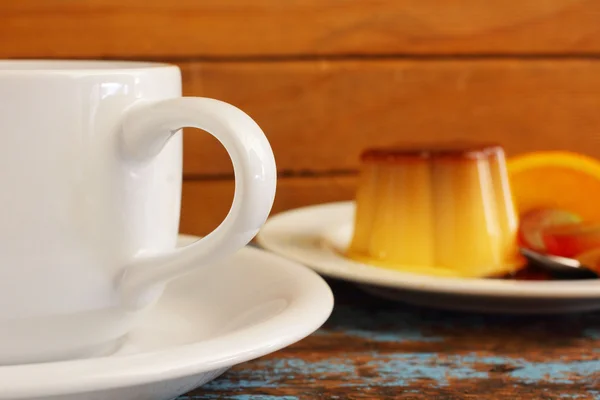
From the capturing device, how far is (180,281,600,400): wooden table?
16.8 inches

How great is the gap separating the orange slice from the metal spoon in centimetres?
9

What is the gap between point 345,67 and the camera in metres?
0.95

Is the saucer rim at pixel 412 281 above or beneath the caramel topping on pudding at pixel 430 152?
beneath

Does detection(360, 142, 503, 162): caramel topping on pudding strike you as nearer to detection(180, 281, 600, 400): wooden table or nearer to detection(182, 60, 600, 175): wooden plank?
detection(180, 281, 600, 400): wooden table

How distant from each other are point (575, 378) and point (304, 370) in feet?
0.57

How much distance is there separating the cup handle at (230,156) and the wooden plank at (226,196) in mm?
539

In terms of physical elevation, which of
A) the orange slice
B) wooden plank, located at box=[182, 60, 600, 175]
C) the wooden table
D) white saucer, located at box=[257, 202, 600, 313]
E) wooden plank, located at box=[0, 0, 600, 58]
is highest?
wooden plank, located at box=[0, 0, 600, 58]

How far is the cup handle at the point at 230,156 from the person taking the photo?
381 mm

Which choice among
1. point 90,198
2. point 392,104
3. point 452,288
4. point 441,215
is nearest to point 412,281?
point 452,288

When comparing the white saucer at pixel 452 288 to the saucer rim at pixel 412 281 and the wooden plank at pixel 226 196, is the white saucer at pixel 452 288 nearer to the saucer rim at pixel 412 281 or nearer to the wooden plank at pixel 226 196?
the saucer rim at pixel 412 281

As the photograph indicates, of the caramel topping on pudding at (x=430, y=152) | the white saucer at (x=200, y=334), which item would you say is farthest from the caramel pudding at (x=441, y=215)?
the white saucer at (x=200, y=334)

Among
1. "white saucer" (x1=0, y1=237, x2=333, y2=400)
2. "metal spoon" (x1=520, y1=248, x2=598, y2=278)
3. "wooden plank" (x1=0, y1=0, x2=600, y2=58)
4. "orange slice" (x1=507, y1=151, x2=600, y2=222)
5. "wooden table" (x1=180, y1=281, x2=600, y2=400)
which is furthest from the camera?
"wooden plank" (x1=0, y1=0, x2=600, y2=58)

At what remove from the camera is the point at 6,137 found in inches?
14.8

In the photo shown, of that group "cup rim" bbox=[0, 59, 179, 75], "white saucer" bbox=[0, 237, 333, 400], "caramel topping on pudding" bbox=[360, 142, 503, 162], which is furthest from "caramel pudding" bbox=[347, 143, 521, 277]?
"cup rim" bbox=[0, 59, 179, 75]
